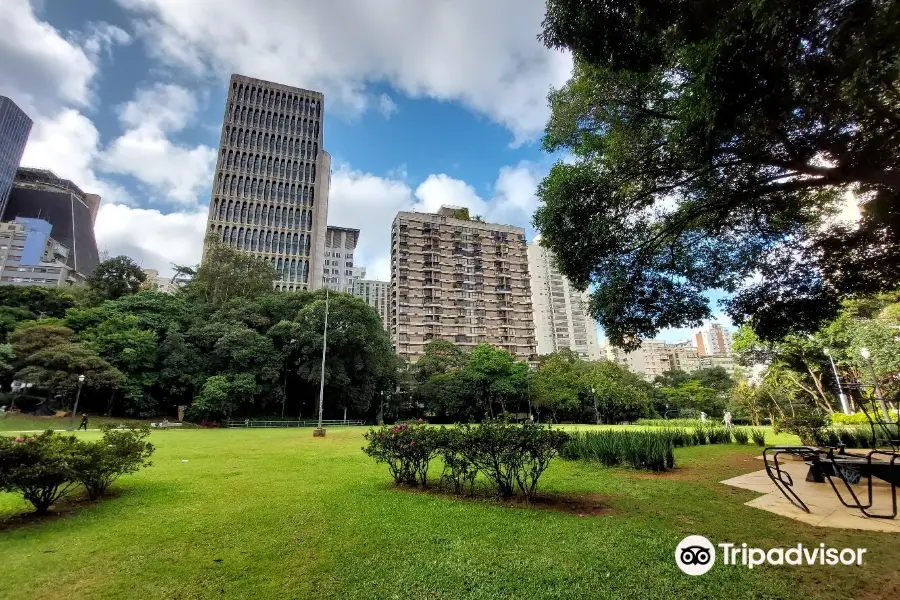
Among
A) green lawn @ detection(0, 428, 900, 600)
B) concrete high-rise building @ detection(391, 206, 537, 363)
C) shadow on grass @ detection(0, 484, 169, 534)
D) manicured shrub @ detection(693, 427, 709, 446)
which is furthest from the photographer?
concrete high-rise building @ detection(391, 206, 537, 363)

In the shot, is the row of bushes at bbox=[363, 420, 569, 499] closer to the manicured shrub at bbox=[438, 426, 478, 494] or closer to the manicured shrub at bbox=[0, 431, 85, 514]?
the manicured shrub at bbox=[438, 426, 478, 494]

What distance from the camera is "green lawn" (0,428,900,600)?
2809mm

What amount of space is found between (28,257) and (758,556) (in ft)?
314

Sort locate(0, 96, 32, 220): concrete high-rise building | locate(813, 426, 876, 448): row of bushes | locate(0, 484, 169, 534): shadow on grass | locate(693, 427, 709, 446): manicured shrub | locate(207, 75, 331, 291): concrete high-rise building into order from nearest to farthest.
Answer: locate(0, 484, 169, 534): shadow on grass, locate(813, 426, 876, 448): row of bushes, locate(693, 427, 709, 446): manicured shrub, locate(207, 75, 331, 291): concrete high-rise building, locate(0, 96, 32, 220): concrete high-rise building

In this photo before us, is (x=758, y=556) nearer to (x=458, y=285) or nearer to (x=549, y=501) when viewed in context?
(x=549, y=501)

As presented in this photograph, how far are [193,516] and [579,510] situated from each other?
4.41m

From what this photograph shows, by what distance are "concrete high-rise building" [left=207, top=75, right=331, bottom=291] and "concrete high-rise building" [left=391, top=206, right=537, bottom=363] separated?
13.3 metres

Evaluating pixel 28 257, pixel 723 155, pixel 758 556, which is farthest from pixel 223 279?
pixel 28 257

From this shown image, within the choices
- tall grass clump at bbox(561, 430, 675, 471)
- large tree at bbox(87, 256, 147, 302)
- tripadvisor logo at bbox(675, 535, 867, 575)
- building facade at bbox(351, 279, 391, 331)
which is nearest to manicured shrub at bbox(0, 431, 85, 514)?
tripadvisor logo at bbox(675, 535, 867, 575)

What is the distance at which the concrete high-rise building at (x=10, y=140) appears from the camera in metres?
74.8

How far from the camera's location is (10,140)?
78.8 meters

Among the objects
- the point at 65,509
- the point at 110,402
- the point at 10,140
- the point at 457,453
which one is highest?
the point at 10,140

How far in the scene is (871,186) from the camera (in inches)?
194

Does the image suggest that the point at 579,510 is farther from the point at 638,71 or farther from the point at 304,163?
the point at 304,163
